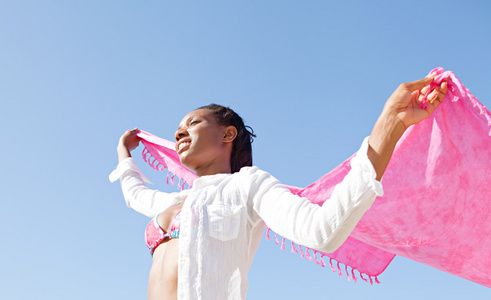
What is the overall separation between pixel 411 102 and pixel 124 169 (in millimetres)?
2244

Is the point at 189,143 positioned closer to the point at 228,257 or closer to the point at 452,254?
Answer: the point at 228,257

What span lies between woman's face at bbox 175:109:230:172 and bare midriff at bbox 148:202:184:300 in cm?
28

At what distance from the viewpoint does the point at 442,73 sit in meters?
2.41

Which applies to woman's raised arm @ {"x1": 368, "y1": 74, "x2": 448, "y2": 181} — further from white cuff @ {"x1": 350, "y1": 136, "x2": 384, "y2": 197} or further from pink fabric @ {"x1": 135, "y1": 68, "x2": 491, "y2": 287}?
pink fabric @ {"x1": 135, "y1": 68, "x2": 491, "y2": 287}

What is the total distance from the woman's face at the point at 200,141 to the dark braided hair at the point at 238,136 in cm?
7

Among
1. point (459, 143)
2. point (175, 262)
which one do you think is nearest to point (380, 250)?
point (459, 143)

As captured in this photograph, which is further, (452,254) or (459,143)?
(452,254)

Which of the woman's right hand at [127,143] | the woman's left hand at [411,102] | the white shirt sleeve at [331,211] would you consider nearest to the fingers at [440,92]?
the woman's left hand at [411,102]

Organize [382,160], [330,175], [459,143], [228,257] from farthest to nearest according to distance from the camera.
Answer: [330,175], [459,143], [228,257], [382,160]

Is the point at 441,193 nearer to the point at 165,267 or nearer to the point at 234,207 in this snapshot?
the point at 234,207

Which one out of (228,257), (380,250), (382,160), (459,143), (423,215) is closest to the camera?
(382,160)

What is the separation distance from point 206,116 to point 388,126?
4.26ft

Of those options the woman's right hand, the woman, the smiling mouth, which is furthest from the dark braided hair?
the woman's right hand

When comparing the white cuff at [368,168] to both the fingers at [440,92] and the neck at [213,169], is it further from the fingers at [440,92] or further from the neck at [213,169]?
the neck at [213,169]
